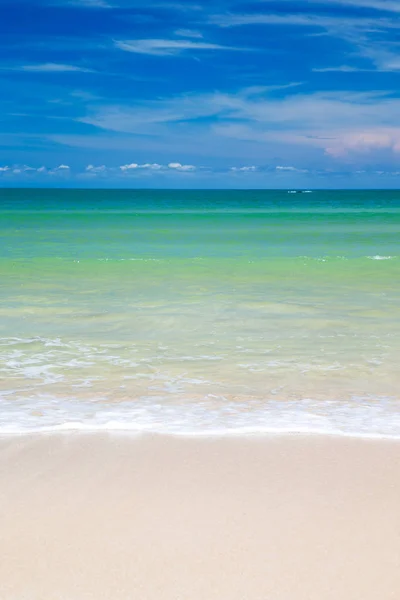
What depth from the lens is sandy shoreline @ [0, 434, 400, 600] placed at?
8.90 ft

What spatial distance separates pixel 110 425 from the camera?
179 inches

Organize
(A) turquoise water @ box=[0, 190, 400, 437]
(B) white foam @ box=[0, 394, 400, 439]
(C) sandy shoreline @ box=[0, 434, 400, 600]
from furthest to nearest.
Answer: (A) turquoise water @ box=[0, 190, 400, 437], (B) white foam @ box=[0, 394, 400, 439], (C) sandy shoreline @ box=[0, 434, 400, 600]

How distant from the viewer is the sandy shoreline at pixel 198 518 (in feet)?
8.90

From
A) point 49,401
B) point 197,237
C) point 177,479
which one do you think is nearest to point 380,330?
point 49,401

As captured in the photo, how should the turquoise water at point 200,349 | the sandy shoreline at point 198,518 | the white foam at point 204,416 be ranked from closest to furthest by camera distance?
the sandy shoreline at point 198,518 < the white foam at point 204,416 < the turquoise water at point 200,349

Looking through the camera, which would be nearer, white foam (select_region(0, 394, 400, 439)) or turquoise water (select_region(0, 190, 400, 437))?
white foam (select_region(0, 394, 400, 439))

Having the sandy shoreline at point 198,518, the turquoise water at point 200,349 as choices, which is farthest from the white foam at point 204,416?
the sandy shoreline at point 198,518

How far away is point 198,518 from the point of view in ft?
10.6

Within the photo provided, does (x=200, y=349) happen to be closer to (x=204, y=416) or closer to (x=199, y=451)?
(x=204, y=416)

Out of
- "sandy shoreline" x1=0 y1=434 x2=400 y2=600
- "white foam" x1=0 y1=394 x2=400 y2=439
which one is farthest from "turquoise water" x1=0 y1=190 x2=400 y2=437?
"sandy shoreline" x1=0 y1=434 x2=400 y2=600

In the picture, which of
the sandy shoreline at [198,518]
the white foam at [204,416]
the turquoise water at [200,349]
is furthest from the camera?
the turquoise water at [200,349]

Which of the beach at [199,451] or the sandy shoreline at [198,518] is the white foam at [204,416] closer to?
the beach at [199,451]

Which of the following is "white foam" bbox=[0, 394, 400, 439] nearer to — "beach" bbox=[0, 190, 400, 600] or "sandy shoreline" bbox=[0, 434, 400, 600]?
"beach" bbox=[0, 190, 400, 600]

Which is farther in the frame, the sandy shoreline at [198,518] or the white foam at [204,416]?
the white foam at [204,416]
